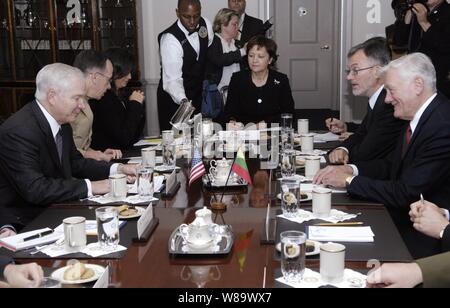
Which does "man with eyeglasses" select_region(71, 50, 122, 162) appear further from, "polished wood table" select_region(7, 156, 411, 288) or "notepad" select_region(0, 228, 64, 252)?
"notepad" select_region(0, 228, 64, 252)

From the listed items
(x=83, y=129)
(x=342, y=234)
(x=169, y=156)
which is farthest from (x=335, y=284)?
(x=83, y=129)

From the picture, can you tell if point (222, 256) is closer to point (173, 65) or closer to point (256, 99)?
point (256, 99)

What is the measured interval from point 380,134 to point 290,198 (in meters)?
1.16

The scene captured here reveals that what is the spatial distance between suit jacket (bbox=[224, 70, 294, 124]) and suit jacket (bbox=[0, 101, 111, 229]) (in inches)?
80.8

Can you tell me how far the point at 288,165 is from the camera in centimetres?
287

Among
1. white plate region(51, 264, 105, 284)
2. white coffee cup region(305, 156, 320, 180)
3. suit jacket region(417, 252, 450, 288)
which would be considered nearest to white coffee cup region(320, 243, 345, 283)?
suit jacket region(417, 252, 450, 288)

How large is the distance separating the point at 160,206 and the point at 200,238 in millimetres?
602

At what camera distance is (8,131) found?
→ 263 centimetres

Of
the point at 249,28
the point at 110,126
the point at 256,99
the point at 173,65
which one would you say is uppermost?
the point at 249,28

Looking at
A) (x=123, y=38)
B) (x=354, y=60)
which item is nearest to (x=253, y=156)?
(x=354, y=60)

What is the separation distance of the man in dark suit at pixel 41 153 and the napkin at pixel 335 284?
125cm

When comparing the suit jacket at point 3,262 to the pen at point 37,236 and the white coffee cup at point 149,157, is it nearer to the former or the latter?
the pen at point 37,236
